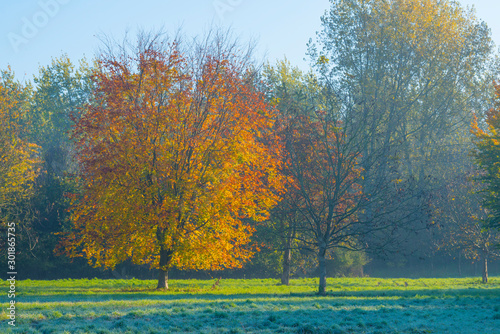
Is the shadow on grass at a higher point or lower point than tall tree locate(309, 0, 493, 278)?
lower

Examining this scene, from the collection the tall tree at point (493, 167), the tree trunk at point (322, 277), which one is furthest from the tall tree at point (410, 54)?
the tree trunk at point (322, 277)

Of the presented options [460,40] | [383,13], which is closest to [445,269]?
[460,40]

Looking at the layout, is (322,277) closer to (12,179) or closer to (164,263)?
(164,263)

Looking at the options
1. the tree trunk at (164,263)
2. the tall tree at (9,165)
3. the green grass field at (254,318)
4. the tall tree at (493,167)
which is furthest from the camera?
the tall tree at (9,165)

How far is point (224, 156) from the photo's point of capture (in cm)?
1869

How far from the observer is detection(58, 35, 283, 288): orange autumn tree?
1764cm

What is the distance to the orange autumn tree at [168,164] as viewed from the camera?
17641 mm

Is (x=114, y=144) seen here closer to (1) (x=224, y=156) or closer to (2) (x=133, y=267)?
(1) (x=224, y=156)

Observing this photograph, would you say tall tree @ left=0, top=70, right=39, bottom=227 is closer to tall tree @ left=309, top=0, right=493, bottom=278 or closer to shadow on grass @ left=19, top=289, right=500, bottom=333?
shadow on grass @ left=19, top=289, right=500, bottom=333

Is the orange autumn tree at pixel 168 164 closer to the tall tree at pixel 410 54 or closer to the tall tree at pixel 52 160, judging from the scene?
the tall tree at pixel 52 160

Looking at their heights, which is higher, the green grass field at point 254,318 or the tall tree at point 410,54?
the tall tree at point 410,54

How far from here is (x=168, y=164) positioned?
18.0 m

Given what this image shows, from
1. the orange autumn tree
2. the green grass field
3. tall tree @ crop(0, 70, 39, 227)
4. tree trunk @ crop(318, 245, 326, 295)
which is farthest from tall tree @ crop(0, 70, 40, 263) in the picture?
tree trunk @ crop(318, 245, 326, 295)

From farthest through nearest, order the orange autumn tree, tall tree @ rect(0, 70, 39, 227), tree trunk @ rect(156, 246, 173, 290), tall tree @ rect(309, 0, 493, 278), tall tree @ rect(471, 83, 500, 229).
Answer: tall tree @ rect(309, 0, 493, 278), tall tree @ rect(0, 70, 39, 227), tall tree @ rect(471, 83, 500, 229), tree trunk @ rect(156, 246, 173, 290), the orange autumn tree
